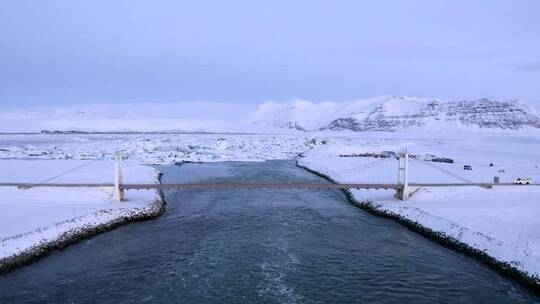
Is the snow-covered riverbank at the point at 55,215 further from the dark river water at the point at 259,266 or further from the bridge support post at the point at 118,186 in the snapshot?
the dark river water at the point at 259,266

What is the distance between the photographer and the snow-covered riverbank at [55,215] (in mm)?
23422

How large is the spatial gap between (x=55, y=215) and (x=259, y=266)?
48.7 ft

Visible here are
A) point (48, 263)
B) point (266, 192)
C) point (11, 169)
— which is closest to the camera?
point (48, 263)

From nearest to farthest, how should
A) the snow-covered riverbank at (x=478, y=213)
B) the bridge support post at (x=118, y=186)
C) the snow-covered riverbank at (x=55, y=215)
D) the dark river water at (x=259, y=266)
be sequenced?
the dark river water at (x=259, y=266) < the snow-covered riverbank at (x=478, y=213) < the snow-covered riverbank at (x=55, y=215) < the bridge support post at (x=118, y=186)

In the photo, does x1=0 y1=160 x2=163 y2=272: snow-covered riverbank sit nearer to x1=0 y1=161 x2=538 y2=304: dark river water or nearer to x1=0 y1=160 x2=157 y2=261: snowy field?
x1=0 y1=160 x2=157 y2=261: snowy field

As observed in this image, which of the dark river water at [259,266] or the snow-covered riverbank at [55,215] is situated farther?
the snow-covered riverbank at [55,215]

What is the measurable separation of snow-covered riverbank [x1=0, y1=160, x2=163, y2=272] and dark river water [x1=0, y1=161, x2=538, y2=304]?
0.82 meters

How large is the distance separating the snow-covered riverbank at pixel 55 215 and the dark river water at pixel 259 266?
0.82 meters

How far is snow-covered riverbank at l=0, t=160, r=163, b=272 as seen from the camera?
2342 cm

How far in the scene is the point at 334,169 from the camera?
60.1 meters

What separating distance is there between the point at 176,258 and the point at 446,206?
64.3 feet

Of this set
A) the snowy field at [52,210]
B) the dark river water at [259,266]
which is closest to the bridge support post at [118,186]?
the snowy field at [52,210]

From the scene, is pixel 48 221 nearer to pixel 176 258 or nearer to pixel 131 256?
pixel 131 256

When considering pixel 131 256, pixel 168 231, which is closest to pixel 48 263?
pixel 131 256
